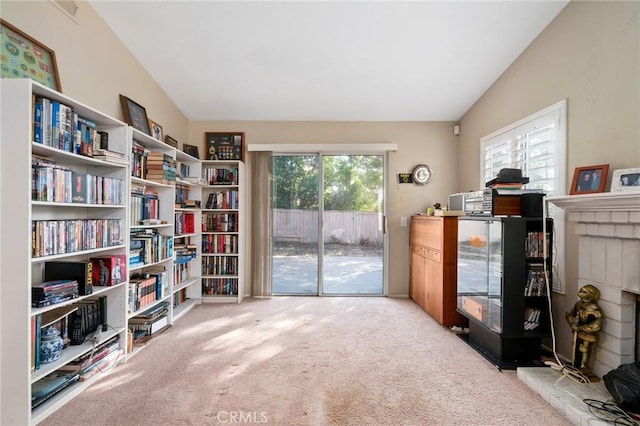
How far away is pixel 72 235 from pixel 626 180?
3.58m

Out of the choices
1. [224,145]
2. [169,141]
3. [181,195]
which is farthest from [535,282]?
[169,141]

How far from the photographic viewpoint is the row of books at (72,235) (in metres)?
1.69

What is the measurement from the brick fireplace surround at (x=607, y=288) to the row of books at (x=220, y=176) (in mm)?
3476

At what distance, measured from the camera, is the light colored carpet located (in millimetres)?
1716

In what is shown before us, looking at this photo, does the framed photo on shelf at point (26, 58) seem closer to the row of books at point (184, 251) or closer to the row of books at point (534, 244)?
the row of books at point (184, 251)

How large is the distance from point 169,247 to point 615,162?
12.7 ft

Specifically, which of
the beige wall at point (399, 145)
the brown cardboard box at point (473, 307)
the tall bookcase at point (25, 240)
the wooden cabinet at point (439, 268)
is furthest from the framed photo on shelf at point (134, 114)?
the brown cardboard box at point (473, 307)

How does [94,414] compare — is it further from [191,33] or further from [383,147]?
[383,147]

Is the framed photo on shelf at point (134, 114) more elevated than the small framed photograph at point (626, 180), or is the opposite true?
the framed photo on shelf at point (134, 114)

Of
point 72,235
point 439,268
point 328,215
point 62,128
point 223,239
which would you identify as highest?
point 62,128

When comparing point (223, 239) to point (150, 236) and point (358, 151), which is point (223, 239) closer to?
point (150, 236)

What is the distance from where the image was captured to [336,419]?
5.54ft

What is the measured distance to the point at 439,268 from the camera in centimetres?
314

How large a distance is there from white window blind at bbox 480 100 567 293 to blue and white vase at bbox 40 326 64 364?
12.2 ft
